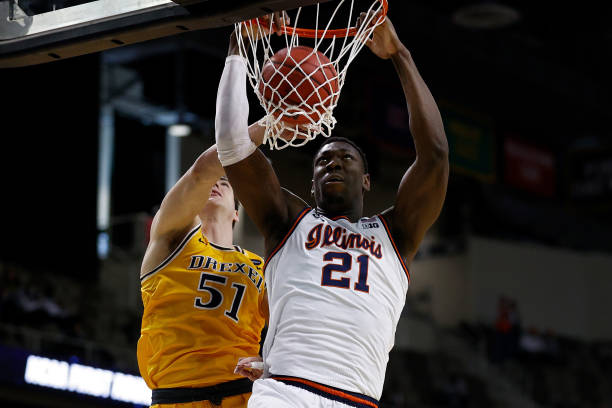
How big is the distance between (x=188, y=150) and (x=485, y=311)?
8049 millimetres

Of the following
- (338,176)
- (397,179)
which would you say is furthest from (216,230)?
(397,179)

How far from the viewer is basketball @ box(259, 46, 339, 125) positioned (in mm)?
4145

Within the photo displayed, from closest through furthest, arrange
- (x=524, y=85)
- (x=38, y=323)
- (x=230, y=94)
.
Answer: (x=230, y=94) → (x=38, y=323) → (x=524, y=85)

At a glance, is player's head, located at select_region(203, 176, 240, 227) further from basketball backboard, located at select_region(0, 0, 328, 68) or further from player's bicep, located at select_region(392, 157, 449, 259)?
player's bicep, located at select_region(392, 157, 449, 259)

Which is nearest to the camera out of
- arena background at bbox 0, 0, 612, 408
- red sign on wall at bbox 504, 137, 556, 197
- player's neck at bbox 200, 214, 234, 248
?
player's neck at bbox 200, 214, 234, 248

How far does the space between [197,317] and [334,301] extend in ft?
3.85

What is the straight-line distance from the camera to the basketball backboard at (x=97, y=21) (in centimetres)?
381

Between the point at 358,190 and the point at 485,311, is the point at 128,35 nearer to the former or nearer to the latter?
the point at 358,190

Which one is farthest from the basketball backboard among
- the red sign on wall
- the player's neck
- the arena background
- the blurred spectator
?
the blurred spectator

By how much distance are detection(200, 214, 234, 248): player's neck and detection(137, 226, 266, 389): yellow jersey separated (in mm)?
263

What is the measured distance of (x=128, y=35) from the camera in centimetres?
402

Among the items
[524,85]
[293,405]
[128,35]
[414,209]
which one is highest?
[524,85]

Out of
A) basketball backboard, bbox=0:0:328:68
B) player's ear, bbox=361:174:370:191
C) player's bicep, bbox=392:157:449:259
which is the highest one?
basketball backboard, bbox=0:0:328:68

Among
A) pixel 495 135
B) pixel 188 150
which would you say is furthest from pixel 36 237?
pixel 495 135
